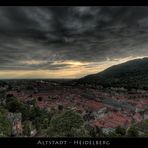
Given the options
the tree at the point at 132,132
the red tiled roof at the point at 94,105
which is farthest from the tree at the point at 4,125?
the tree at the point at 132,132

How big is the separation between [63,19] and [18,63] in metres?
0.82

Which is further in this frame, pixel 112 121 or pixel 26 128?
pixel 112 121

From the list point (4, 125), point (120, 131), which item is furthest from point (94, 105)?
point (4, 125)

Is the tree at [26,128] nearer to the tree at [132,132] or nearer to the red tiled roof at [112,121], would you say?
the red tiled roof at [112,121]

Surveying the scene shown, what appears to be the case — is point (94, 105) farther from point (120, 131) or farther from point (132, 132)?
point (132, 132)

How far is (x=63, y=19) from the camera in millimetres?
3625
